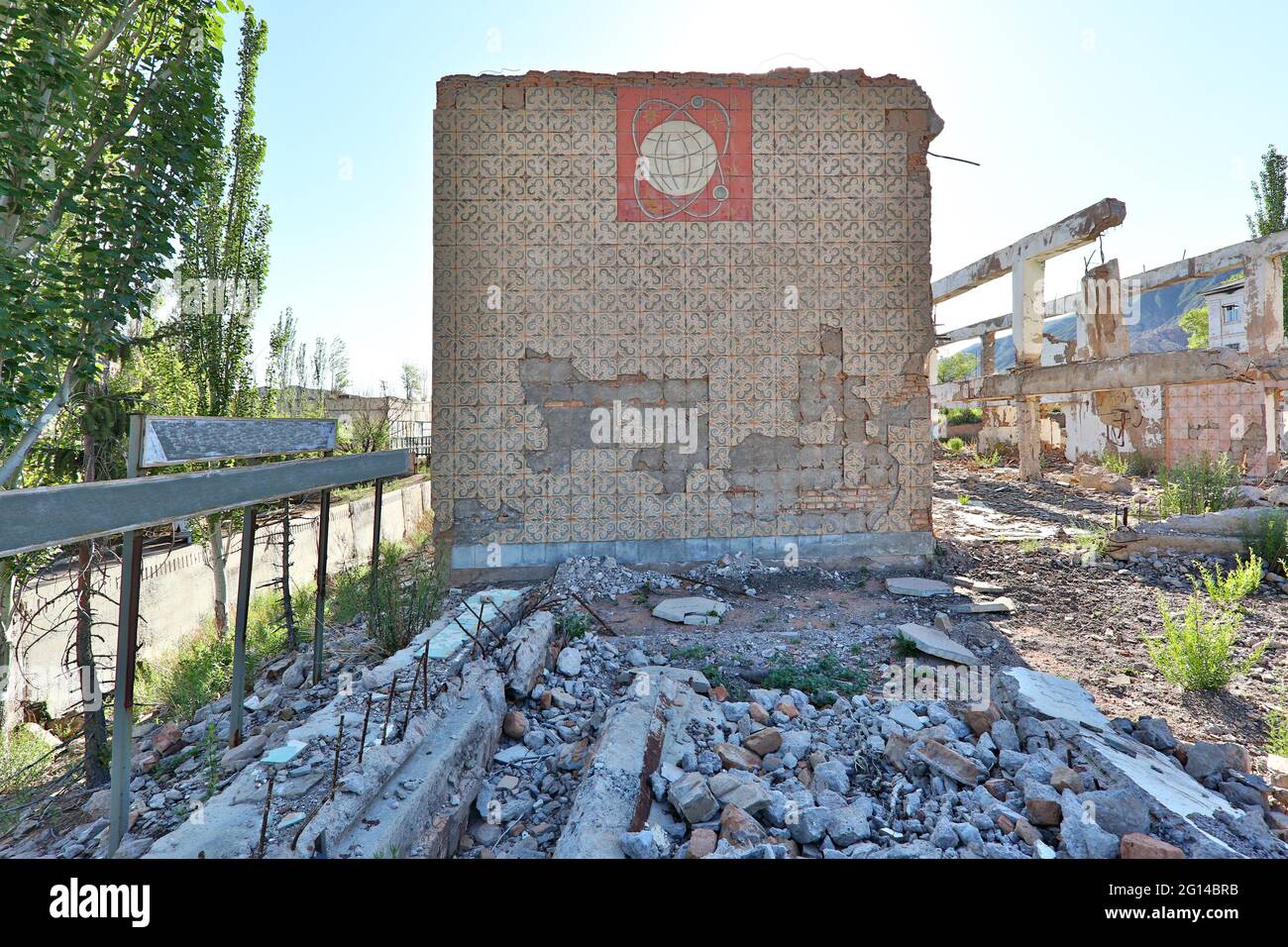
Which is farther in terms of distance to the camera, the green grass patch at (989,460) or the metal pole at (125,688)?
the green grass patch at (989,460)

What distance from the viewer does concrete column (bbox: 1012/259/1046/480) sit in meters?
14.1

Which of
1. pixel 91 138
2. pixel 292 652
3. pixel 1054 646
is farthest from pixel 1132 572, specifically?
pixel 91 138

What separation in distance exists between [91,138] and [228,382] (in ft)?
10.5

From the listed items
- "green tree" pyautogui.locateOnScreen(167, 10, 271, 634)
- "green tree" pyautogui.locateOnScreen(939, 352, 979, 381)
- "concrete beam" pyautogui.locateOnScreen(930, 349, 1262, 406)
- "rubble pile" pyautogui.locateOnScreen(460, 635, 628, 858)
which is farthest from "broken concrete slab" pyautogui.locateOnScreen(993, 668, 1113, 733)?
"green tree" pyautogui.locateOnScreen(939, 352, 979, 381)

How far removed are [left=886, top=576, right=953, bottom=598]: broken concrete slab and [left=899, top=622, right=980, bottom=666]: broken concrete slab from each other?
137 cm

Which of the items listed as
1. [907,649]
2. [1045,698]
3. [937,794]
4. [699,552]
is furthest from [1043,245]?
[937,794]

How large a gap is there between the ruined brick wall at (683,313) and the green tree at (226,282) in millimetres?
3417

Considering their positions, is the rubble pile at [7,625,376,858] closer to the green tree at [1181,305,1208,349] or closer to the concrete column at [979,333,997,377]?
the concrete column at [979,333,997,377]

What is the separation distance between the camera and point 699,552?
7.52 meters

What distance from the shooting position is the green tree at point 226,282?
8266 mm

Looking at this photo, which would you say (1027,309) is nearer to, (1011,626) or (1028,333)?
(1028,333)

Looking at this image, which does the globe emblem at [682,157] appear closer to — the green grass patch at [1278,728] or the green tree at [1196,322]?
the green grass patch at [1278,728]

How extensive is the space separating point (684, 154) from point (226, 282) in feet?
21.1

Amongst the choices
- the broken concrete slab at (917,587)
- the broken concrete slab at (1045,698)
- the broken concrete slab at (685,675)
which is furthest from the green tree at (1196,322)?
the broken concrete slab at (685,675)
